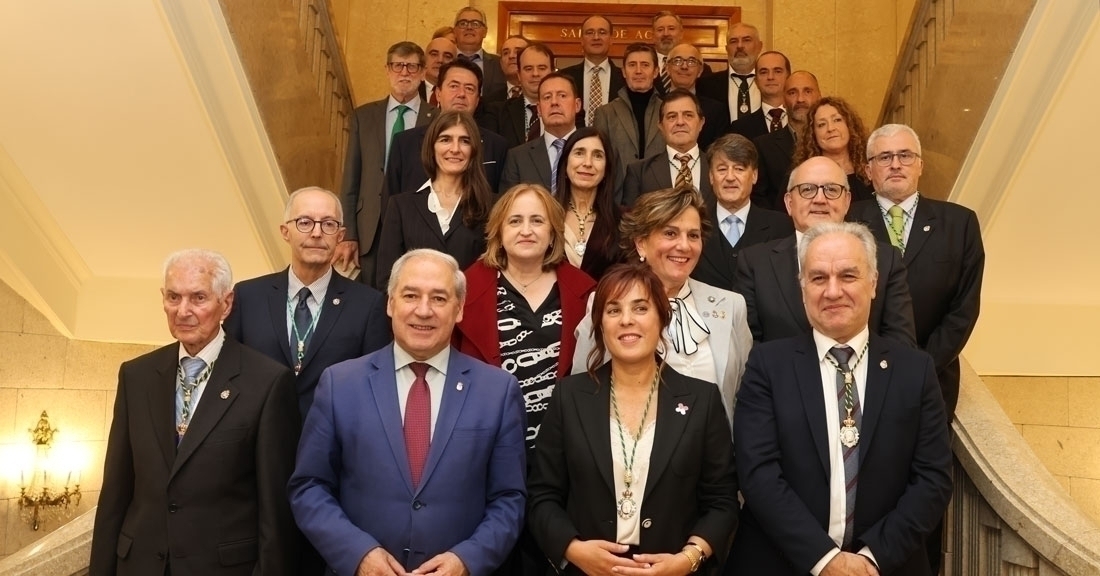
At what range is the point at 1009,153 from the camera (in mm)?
5855

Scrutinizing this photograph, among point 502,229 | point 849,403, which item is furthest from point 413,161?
point 849,403

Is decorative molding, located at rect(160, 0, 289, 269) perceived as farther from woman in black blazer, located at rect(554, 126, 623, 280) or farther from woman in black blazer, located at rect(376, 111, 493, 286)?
woman in black blazer, located at rect(554, 126, 623, 280)

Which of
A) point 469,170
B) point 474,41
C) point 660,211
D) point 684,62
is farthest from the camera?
point 474,41

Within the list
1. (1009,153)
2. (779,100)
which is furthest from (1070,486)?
(779,100)

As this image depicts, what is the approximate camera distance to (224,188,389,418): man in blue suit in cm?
362

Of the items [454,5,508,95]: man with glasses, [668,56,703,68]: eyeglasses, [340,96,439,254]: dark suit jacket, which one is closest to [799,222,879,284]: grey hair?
[340,96,439,254]: dark suit jacket

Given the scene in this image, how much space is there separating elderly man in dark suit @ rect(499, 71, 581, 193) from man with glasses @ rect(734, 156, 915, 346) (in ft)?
4.29

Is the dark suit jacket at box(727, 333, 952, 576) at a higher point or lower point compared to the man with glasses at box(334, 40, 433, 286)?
lower

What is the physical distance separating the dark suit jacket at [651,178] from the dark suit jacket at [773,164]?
22.9 inches

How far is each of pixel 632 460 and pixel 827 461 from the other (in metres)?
0.52

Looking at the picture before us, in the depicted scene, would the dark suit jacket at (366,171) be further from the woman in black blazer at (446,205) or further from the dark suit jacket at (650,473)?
the dark suit jacket at (650,473)

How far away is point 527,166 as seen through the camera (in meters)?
4.96

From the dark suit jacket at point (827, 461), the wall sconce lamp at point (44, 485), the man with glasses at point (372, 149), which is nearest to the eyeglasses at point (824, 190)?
the dark suit jacket at point (827, 461)

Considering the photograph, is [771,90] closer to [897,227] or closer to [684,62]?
[684,62]
